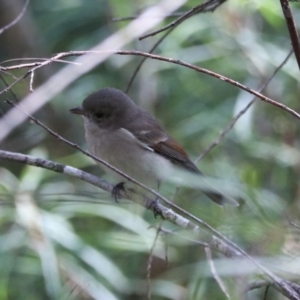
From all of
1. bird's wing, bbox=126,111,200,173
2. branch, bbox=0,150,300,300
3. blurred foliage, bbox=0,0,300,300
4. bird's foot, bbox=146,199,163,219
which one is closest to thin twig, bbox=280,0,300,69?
branch, bbox=0,150,300,300

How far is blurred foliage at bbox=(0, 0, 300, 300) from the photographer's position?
4164 millimetres

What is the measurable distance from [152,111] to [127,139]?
167cm

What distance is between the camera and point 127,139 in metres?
4.25

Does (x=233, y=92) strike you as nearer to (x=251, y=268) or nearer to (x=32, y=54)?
(x=32, y=54)

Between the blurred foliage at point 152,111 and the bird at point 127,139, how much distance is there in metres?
0.27

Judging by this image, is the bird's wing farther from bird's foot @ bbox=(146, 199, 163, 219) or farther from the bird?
bird's foot @ bbox=(146, 199, 163, 219)

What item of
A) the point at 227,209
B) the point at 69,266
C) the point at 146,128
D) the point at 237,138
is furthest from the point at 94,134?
the point at 227,209

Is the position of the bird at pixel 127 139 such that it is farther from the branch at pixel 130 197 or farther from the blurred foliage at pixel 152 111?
the branch at pixel 130 197

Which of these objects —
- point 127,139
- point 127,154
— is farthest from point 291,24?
point 127,139

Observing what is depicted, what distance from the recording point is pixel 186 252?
452 cm

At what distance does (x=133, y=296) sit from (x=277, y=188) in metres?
1.27

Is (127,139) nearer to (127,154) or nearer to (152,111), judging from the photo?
(127,154)

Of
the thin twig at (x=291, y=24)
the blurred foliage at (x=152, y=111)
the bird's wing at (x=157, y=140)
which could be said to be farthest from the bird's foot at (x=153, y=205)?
the thin twig at (x=291, y=24)

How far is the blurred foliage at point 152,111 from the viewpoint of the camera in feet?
13.7
